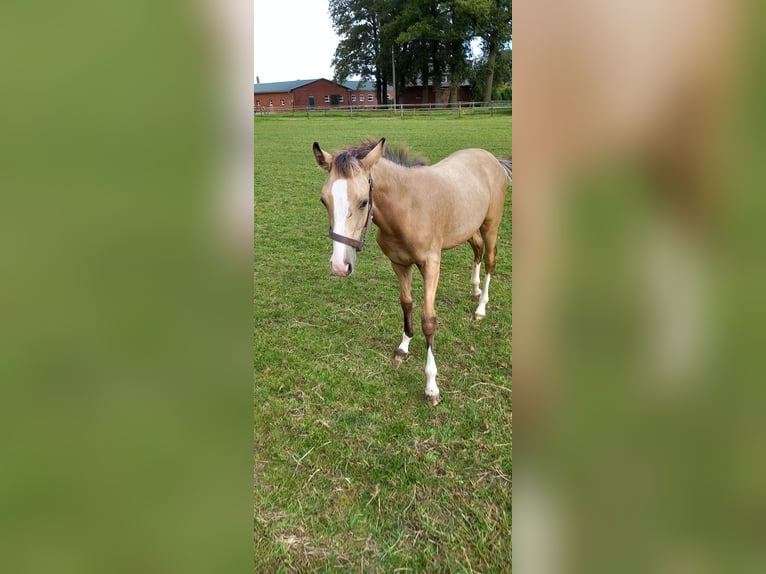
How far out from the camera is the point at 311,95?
1.24 meters

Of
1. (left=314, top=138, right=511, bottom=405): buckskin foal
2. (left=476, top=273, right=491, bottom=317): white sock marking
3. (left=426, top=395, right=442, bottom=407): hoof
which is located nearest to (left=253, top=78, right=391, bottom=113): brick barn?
(left=314, top=138, right=511, bottom=405): buckskin foal

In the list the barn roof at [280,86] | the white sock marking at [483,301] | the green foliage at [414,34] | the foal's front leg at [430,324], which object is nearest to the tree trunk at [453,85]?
the green foliage at [414,34]

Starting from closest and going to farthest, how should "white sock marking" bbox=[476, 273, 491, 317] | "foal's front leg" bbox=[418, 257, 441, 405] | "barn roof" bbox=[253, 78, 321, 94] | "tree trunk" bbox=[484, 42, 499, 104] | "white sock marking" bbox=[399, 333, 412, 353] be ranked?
"tree trunk" bbox=[484, 42, 499, 104]
"barn roof" bbox=[253, 78, 321, 94]
"foal's front leg" bbox=[418, 257, 441, 405]
"white sock marking" bbox=[399, 333, 412, 353]
"white sock marking" bbox=[476, 273, 491, 317]

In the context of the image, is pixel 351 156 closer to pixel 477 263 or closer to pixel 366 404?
pixel 366 404

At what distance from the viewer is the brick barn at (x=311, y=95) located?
3.81 ft

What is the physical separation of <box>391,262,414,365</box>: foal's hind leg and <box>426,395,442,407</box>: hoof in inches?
14.7

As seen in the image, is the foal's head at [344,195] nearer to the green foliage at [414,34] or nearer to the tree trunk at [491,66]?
the green foliage at [414,34]

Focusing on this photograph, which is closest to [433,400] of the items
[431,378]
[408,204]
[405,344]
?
[431,378]

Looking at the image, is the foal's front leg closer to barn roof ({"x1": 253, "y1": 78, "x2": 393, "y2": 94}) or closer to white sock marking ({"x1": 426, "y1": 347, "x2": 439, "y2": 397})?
white sock marking ({"x1": 426, "y1": 347, "x2": 439, "y2": 397})

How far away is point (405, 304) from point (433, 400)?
0.54 meters

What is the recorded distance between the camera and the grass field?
1.52 m
